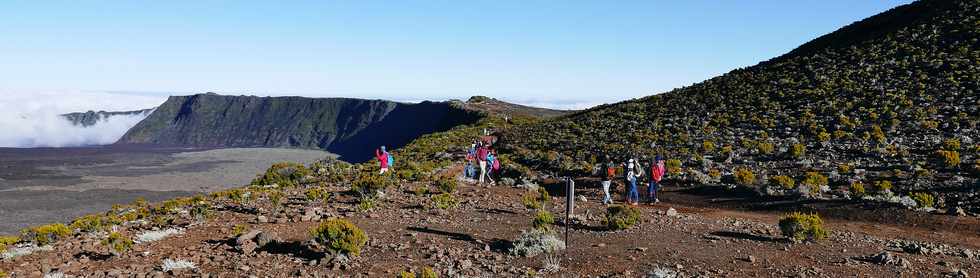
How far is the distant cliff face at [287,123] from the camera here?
365 feet

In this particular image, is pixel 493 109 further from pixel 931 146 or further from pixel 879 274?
pixel 879 274

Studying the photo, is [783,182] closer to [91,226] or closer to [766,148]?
[766,148]

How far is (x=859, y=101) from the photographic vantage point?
35.4 m

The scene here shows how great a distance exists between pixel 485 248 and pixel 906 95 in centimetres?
3350

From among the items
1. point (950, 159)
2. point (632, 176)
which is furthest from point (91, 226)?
point (950, 159)

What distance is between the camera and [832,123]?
3203cm

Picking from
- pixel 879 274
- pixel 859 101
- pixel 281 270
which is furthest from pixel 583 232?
pixel 859 101

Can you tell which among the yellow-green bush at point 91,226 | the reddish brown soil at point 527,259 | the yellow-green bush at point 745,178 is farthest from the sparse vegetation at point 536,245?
the yellow-green bush at point 745,178

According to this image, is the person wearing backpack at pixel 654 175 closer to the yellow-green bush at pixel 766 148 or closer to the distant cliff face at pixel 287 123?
the yellow-green bush at pixel 766 148

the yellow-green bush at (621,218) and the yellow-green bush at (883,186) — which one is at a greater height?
the yellow-green bush at (883,186)

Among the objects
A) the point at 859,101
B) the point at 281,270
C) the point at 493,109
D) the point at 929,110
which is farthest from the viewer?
the point at 493,109

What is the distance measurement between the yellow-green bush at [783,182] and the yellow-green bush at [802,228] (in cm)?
865

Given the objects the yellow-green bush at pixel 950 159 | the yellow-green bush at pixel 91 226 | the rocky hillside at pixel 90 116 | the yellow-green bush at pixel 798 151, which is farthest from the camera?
the rocky hillside at pixel 90 116

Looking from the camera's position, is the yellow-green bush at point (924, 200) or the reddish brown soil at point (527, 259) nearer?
the reddish brown soil at point (527, 259)
